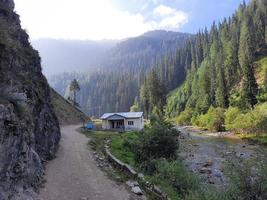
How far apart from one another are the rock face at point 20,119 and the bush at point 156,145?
28.5 feet

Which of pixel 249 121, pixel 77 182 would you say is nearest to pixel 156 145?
pixel 77 182

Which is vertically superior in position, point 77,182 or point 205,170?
point 77,182

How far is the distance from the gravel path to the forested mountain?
6732 centimetres

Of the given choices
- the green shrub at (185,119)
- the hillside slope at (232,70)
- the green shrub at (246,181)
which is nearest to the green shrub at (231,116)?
the hillside slope at (232,70)

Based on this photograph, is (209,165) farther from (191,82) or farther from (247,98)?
(191,82)

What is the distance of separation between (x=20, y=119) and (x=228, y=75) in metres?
114

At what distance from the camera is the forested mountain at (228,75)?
95.6 metres

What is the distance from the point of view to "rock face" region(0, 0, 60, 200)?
15.1m

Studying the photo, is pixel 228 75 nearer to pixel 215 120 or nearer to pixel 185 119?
pixel 185 119

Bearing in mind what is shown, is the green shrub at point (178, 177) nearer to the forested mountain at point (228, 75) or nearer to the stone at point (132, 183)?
the stone at point (132, 183)

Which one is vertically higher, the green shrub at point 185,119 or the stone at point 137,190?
the green shrub at point 185,119

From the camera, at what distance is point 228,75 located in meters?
123

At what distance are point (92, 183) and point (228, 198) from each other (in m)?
10.7

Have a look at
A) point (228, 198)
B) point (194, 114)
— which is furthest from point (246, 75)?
point (228, 198)
